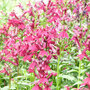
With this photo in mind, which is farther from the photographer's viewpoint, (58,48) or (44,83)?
(58,48)

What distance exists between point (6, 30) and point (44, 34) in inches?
46.2

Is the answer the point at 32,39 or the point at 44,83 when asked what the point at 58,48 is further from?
the point at 44,83

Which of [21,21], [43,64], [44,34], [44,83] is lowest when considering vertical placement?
[44,83]

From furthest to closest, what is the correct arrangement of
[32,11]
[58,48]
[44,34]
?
1. [32,11]
2. [58,48]
3. [44,34]

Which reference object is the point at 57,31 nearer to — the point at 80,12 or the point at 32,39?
the point at 32,39

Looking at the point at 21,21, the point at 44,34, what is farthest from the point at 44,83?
the point at 21,21

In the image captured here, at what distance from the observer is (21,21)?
2547mm

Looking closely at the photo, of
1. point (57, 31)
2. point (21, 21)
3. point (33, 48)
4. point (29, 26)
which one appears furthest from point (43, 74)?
point (21, 21)

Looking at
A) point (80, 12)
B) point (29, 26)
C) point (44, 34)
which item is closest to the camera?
point (44, 34)

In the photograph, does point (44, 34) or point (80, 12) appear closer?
point (44, 34)

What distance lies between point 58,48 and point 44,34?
0.24m

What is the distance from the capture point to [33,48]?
1.85m

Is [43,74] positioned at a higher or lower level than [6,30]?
lower

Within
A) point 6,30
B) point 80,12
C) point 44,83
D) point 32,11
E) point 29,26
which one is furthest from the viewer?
point 6,30
